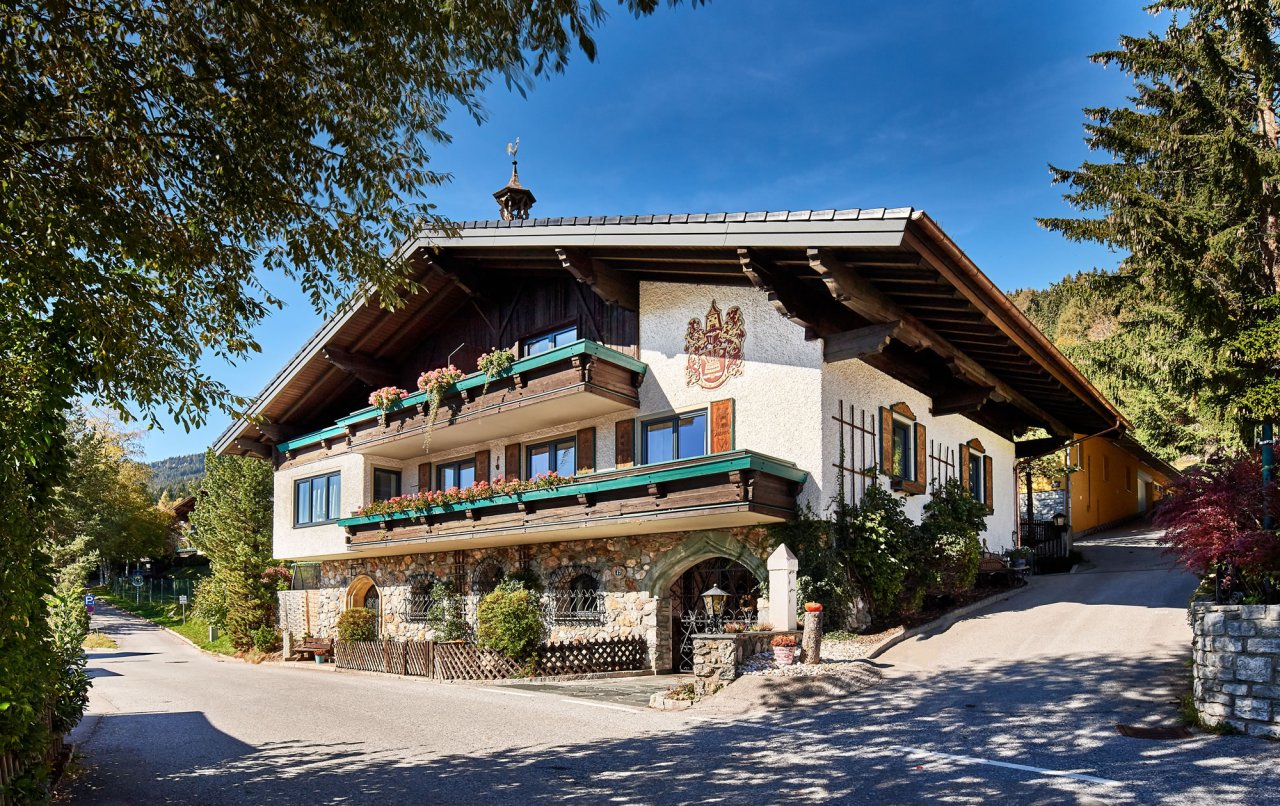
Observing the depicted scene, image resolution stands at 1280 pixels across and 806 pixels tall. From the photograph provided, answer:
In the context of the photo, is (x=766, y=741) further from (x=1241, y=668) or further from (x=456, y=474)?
(x=456, y=474)

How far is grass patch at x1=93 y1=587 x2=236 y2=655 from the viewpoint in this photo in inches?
1278

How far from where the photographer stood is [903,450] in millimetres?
17922

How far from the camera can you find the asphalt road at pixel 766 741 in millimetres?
7719

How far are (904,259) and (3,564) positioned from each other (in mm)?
11452

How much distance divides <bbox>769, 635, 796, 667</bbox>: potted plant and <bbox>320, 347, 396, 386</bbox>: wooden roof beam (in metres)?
14.3

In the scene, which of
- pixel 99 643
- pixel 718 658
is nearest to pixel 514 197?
pixel 718 658

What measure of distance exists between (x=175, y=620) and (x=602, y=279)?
3655 centimetres

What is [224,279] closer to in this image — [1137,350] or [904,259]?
[904,259]

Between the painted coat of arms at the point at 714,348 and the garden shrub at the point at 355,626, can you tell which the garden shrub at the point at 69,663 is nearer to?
the painted coat of arms at the point at 714,348

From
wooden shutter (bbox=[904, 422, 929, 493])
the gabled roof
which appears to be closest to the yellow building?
the gabled roof

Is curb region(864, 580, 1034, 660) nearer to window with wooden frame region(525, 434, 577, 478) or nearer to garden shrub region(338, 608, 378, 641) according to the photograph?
window with wooden frame region(525, 434, 577, 478)

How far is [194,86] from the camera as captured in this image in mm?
7719

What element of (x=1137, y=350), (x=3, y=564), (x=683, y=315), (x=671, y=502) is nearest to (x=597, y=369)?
(x=683, y=315)

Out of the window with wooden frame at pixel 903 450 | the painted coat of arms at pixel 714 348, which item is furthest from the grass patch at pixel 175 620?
the window with wooden frame at pixel 903 450
